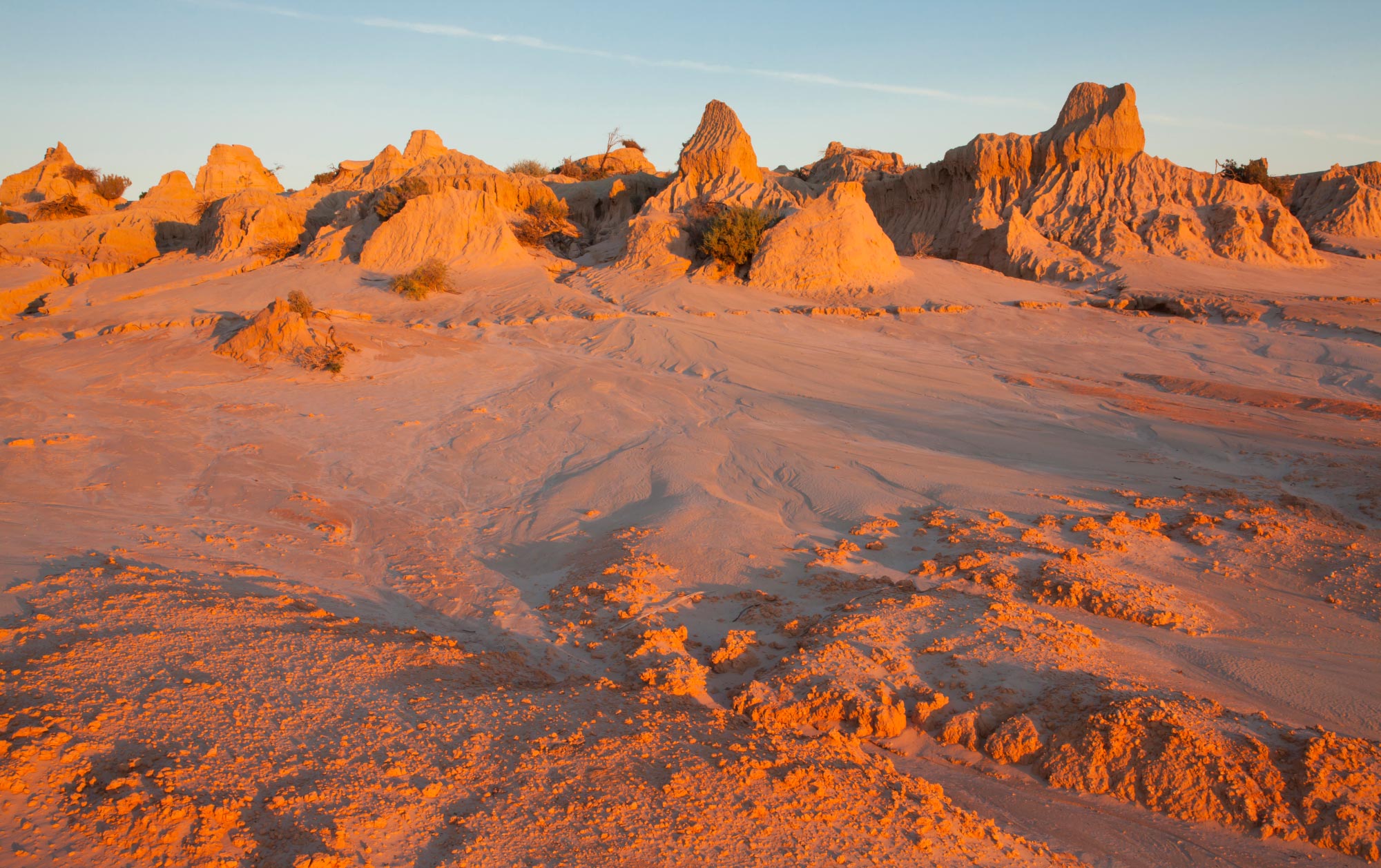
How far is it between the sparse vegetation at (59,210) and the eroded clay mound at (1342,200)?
118ft

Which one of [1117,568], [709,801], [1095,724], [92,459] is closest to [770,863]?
[709,801]

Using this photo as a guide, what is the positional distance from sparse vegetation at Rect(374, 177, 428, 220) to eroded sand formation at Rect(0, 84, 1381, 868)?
13.8 ft

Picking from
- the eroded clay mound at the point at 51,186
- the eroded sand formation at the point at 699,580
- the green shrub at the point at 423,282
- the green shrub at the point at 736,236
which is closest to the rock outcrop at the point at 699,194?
the green shrub at the point at 736,236

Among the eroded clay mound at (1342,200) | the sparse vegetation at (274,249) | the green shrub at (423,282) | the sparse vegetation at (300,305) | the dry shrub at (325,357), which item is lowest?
the dry shrub at (325,357)

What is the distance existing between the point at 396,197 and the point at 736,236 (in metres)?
8.00

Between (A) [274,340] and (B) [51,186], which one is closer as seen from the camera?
(A) [274,340]

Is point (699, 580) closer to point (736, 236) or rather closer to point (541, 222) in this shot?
point (736, 236)

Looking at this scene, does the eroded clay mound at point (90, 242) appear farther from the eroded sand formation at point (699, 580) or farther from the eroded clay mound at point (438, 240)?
the eroded clay mound at point (438, 240)

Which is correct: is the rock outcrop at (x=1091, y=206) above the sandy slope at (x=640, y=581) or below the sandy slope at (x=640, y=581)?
above

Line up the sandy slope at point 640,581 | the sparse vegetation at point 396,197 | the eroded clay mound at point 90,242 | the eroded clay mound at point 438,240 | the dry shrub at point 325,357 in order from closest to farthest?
the sandy slope at point 640,581, the dry shrub at point 325,357, the eroded clay mound at point 438,240, the sparse vegetation at point 396,197, the eroded clay mound at point 90,242

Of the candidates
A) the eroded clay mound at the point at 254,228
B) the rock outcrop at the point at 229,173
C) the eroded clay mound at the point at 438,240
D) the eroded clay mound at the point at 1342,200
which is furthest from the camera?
the rock outcrop at the point at 229,173

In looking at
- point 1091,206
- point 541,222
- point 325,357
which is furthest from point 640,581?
point 1091,206

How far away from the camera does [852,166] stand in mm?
23891

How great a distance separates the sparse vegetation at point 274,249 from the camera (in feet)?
59.6
